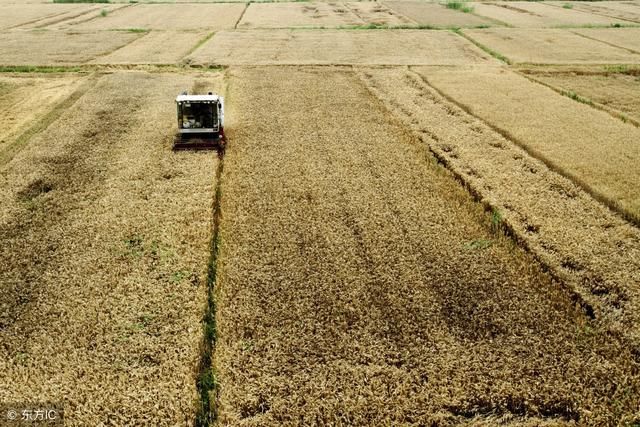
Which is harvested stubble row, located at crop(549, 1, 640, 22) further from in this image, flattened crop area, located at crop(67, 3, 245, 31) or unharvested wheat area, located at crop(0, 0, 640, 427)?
flattened crop area, located at crop(67, 3, 245, 31)

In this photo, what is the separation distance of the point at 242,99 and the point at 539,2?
69.0m

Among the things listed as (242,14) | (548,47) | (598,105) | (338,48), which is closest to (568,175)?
(598,105)

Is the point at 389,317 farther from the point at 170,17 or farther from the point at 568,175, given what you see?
the point at 170,17

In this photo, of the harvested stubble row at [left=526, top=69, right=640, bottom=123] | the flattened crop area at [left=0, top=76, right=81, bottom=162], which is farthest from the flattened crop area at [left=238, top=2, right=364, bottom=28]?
the harvested stubble row at [left=526, top=69, right=640, bottom=123]

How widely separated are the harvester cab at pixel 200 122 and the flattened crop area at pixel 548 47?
24.3m

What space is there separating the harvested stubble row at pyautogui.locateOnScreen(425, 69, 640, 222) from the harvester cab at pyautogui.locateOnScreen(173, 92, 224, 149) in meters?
11.0

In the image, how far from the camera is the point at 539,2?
75.3m

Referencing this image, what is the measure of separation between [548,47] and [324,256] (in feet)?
118

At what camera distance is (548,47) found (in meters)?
38.9

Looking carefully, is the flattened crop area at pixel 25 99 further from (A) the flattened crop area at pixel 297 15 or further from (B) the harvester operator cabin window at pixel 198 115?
(A) the flattened crop area at pixel 297 15

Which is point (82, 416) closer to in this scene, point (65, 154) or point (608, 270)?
point (608, 270)

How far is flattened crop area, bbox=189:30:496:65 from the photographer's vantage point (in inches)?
1335

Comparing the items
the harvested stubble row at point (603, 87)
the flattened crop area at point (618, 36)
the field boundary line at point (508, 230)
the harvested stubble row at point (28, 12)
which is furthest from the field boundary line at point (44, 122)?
the flattened crop area at point (618, 36)

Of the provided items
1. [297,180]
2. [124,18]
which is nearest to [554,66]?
[297,180]
